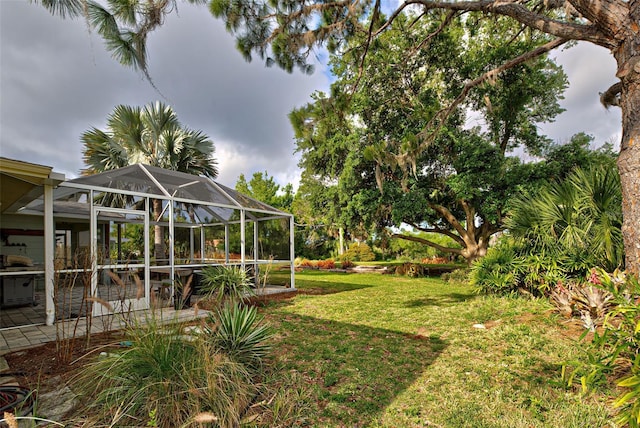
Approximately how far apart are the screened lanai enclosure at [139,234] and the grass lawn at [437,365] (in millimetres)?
1940

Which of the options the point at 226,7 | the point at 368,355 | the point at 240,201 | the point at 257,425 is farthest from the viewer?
the point at 240,201

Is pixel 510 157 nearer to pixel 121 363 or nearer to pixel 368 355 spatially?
pixel 368 355

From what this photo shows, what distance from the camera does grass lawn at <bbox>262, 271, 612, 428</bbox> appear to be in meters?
2.47

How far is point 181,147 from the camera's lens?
434 inches

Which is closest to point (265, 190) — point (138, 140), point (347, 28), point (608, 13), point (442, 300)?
point (138, 140)

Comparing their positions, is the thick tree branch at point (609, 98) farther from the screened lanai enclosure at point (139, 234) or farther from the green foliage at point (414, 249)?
the green foliage at point (414, 249)

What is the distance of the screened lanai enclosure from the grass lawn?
1.94 metres

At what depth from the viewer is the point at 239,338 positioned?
3117 mm

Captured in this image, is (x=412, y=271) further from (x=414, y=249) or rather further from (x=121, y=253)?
(x=121, y=253)

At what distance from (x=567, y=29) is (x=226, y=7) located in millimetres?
5271

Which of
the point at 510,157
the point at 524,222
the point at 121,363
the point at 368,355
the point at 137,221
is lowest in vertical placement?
the point at 368,355

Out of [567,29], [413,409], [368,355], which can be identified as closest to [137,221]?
[368,355]

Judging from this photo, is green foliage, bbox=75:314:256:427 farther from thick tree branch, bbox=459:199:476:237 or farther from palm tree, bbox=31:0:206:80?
thick tree branch, bbox=459:199:476:237

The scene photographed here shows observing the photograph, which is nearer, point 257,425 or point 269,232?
point 257,425
